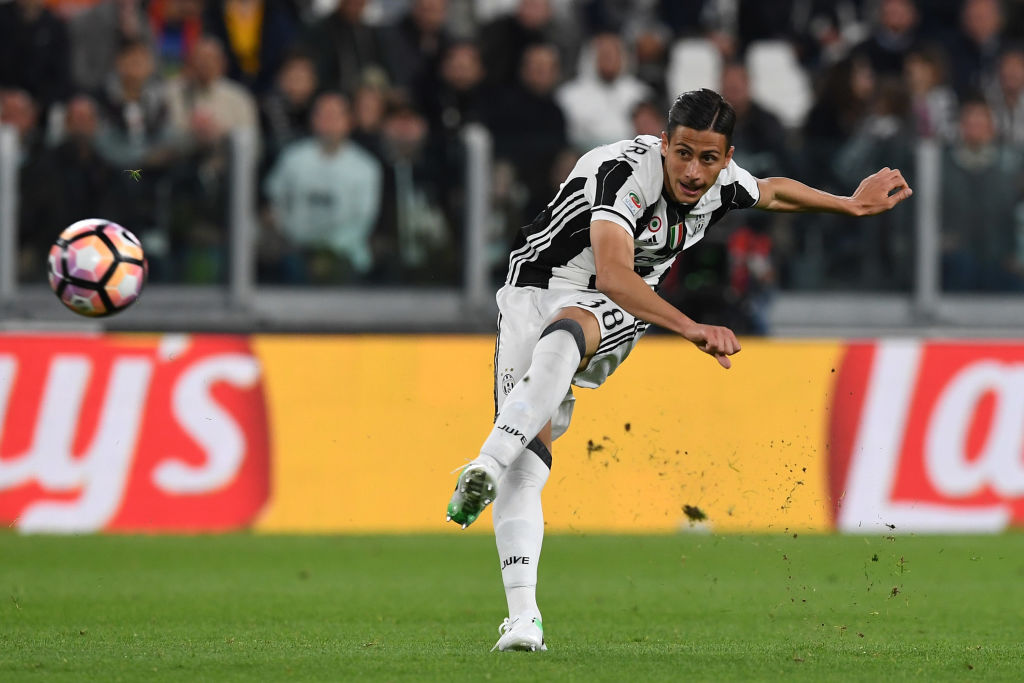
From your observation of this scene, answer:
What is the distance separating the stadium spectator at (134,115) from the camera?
12703mm

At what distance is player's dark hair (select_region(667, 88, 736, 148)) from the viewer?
6379 mm

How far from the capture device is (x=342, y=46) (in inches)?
555

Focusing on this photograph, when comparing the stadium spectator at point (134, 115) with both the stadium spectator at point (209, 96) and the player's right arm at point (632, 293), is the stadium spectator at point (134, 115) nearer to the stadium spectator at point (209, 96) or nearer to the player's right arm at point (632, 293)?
the stadium spectator at point (209, 96)

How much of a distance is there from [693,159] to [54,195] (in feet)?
24.1

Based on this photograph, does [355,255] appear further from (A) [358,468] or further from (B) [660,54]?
(B) [660,54]

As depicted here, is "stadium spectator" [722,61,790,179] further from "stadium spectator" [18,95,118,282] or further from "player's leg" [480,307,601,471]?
"player's leg" [480,307,601,471]

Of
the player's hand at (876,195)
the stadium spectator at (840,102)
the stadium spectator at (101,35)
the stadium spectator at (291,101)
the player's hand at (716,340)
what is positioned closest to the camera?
the player's hand at (716,340)

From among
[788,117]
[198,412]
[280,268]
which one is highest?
[788,117]

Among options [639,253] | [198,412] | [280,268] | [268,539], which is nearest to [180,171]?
[280,268]

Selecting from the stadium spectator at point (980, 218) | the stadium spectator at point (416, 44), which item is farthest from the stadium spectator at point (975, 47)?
the stadium spectator at point (416, 44)

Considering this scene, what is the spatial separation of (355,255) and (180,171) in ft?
4.80

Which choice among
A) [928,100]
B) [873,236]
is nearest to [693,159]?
[873,236]

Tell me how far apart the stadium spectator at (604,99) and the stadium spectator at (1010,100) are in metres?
3.17

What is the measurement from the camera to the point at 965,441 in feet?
41.7
